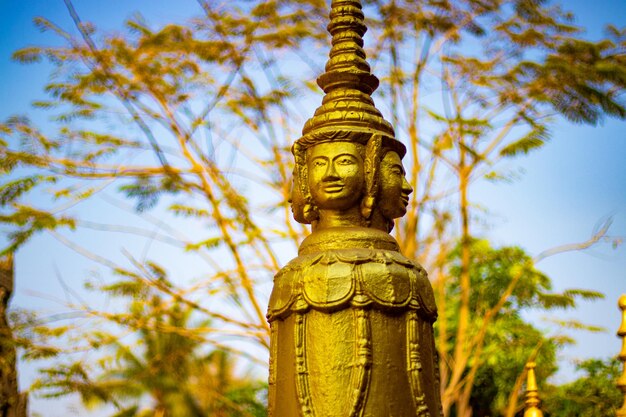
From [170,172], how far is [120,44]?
67.0 inches

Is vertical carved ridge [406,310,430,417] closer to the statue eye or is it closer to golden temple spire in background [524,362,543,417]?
the statue eye

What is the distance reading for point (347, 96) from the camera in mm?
4055

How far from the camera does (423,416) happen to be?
337 centimetres

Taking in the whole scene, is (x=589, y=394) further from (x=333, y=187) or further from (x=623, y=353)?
(x=333, y=187)

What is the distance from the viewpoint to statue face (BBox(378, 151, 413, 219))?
3850mm

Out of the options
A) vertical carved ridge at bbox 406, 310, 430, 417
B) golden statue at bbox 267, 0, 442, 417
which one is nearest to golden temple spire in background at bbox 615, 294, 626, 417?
golden statue at bbox 267, 0, 442, 417

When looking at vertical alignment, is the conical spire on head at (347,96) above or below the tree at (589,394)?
below

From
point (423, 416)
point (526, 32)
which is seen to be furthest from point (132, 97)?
point (423, 416)

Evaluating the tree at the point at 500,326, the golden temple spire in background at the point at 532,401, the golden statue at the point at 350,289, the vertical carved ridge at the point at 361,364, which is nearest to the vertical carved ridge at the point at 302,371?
the golden statue at the point at 350,289

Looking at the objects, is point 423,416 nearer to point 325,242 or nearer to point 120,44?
point 325,242

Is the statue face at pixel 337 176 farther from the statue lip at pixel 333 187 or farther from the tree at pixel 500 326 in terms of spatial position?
the tree at pixel 500 326

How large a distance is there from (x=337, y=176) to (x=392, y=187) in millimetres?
289

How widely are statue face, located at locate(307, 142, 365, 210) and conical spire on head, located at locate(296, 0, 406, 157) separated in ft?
0.23

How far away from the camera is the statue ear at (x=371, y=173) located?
12.5 ft
